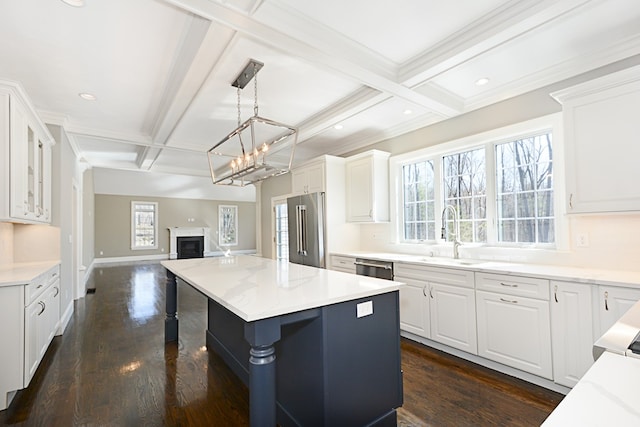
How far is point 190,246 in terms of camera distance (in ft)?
38.4

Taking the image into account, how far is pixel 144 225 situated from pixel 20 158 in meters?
9.40

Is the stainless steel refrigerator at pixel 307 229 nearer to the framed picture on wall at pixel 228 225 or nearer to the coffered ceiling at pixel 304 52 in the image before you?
the coffered ceiling at pixel 304 52

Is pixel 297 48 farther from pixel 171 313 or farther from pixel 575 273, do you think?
pixel 171 313

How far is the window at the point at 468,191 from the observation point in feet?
11.1

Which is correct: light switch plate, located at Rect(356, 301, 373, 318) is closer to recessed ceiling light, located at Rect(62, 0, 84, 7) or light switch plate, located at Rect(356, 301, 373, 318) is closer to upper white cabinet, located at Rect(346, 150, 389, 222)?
upper white cabinet, located at Rect(346, 150, 389, 222)

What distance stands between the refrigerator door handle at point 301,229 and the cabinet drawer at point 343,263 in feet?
2.03

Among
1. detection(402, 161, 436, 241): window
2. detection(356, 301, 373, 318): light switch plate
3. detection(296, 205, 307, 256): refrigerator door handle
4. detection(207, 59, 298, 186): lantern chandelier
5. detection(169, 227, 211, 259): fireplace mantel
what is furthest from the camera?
detection(169, 227, 211, 259): fireplace mantel

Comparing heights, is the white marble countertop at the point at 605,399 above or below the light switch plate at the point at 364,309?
above

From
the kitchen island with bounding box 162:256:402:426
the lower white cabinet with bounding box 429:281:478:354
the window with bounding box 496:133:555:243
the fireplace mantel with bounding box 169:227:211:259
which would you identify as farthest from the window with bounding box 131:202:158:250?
the window with bounding box 496:133:555:243

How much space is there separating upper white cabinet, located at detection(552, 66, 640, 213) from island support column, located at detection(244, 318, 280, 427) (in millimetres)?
2448

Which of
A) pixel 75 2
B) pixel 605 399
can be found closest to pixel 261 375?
pixel 605 399

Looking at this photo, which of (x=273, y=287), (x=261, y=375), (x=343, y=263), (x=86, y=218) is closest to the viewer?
(x=261, y=375)

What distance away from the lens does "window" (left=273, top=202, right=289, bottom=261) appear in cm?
621

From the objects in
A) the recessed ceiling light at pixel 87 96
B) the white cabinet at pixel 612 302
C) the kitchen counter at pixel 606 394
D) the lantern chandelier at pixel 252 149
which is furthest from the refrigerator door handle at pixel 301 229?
the kitchen counter at pixel 606 394
